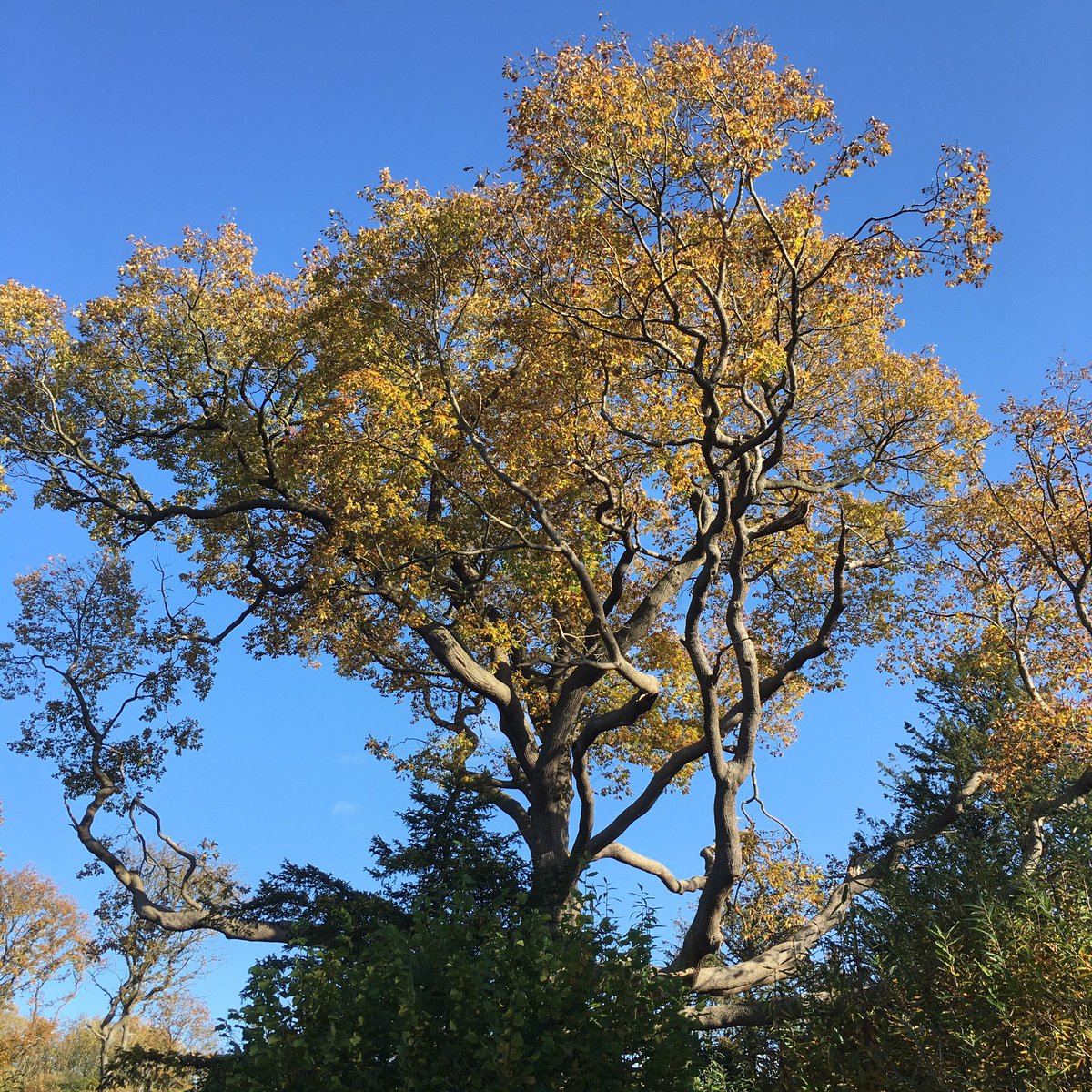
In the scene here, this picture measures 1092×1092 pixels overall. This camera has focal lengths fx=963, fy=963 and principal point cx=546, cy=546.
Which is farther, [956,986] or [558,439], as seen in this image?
[558,439]

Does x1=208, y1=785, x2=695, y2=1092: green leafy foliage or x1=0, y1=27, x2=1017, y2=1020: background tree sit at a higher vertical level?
x1=0, y1=27, x2=1017, y2=1020: background tree

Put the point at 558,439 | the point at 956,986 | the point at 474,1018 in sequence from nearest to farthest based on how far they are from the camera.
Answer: the point at 956,986, the point at 474,1018, the point at 558,439

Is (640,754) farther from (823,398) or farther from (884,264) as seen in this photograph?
(884,264)

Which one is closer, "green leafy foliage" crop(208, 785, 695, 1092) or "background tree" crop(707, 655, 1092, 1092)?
"background tree" crop(707, 655, 1092, 1092)

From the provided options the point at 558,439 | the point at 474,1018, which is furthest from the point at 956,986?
the point at 558,439

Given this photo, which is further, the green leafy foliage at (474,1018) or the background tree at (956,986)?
the green leafy foliage at (474,1018)

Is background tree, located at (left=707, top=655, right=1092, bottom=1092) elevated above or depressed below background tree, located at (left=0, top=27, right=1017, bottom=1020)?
below

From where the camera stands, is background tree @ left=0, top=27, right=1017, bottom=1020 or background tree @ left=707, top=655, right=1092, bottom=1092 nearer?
background tree @ left=707, top=655, right=1092, bottom=1092

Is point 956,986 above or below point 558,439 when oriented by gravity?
below

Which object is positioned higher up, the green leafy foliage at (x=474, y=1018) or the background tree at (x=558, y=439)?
the background tree at (x=558, y=439)

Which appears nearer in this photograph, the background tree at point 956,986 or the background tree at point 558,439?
the background tree at point 956,986

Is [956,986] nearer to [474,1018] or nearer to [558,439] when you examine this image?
[474,1018]

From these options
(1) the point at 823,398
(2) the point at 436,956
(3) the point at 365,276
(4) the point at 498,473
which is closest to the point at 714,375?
(4) the point at 498,473

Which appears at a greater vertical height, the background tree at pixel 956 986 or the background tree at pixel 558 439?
the background tree at pixel 558 439
